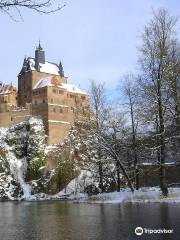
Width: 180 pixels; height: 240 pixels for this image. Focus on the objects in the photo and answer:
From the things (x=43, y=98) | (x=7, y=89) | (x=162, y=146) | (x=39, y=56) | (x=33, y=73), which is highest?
(x=39, y=56)

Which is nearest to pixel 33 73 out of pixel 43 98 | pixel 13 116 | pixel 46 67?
pixel 46 67

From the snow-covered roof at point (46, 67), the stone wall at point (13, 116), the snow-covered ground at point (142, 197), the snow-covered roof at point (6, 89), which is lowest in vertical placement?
the snow-covered ground at point (142, 197)

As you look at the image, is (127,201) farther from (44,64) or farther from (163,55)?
(44,64)

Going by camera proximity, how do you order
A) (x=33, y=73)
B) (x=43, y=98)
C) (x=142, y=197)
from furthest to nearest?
(x=33, y=73) < (x=43, y=98) < (x=142, y=197)

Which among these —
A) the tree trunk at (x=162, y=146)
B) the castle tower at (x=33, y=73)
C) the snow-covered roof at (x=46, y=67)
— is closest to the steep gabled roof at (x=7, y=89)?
the castle tower at (x=33, y=73)

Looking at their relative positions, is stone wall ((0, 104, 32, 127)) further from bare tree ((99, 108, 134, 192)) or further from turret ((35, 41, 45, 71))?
bare tree ((99, 108, 134, 192))

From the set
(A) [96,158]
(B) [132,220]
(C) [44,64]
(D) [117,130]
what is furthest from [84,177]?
→ (C) [44,64]

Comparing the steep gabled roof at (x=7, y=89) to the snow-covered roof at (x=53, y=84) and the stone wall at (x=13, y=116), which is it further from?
the stone wall at (x=13, y=116)

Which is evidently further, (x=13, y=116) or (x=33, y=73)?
(x=33, y=73)

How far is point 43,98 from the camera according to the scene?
73312mm

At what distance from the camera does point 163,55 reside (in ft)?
76.1

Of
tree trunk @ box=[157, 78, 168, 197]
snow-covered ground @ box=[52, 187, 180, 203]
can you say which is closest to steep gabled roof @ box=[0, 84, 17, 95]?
snow-covered ground @ box=[52, 187, 180, 203]

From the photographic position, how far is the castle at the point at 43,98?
6994cm

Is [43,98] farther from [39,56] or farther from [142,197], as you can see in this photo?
[142,197]
